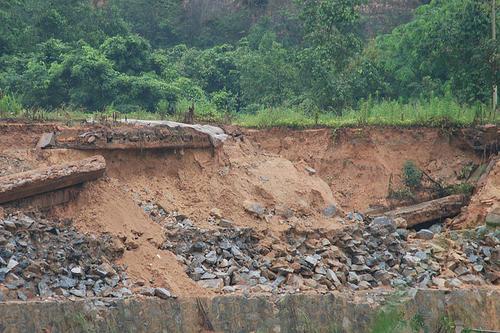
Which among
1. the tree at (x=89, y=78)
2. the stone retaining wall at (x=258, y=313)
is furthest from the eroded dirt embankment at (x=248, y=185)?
the tree at (x=89, y=78)

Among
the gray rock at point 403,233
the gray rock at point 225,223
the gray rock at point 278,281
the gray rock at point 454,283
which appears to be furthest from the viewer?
the gray rock at point 403,233

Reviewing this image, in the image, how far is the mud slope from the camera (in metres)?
22.0

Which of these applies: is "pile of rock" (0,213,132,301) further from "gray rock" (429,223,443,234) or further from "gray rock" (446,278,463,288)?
"gray rock" (429,223,443,234)

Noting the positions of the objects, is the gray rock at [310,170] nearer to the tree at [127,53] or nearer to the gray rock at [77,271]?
the gray rock at [77,271]

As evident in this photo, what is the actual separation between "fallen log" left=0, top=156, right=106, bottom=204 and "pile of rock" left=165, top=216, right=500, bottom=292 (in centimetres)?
168

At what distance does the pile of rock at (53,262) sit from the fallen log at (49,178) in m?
0.42

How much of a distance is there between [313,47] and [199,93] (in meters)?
3.71

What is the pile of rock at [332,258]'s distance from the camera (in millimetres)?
16969

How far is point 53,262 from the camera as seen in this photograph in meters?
15.5

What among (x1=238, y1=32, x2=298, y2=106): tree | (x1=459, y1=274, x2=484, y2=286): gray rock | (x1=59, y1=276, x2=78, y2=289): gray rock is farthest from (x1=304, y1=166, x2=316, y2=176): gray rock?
(x1=238, y1=32, x2=298, y2=106): tree

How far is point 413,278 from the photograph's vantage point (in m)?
18.0

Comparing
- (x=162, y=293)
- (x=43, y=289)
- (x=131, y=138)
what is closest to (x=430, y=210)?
(x=131, y=138)

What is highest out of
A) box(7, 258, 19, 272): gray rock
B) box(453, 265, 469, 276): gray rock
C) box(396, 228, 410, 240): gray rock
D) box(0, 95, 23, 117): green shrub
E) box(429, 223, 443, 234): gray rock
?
box(0, 95, 23, 117): green shrub

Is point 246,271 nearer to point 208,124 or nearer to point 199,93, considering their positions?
point 208,124
